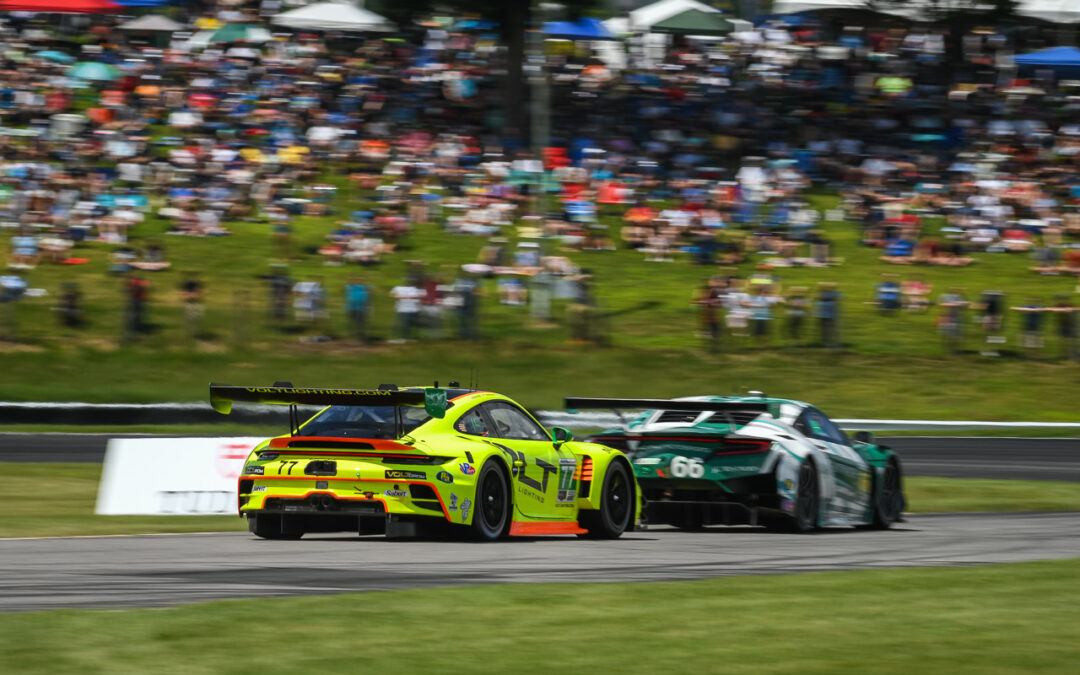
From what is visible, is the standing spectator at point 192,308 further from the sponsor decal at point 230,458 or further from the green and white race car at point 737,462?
the green and white race car at point 737,462

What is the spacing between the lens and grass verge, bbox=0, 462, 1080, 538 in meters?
12.4

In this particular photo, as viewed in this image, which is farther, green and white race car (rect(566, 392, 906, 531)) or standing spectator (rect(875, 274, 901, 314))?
standing spectator (rect(875, 274, 901, 314))

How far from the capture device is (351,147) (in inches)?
1196

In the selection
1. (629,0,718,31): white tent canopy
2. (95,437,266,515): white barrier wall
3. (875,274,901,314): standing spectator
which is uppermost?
(629,0,718,31): white tent canopy

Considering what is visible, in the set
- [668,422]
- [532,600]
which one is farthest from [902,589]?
[668,422]

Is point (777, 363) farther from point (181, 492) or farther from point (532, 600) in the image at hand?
point (532, 600)

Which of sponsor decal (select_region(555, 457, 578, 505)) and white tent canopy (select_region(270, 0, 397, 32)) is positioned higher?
white tent canopy (select_region(270, 0, 397, 32))

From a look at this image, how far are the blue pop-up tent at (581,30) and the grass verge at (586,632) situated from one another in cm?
2820

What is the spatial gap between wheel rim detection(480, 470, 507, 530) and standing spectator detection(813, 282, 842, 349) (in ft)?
52.5

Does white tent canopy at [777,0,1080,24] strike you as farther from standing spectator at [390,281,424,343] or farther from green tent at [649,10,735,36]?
standing spectator at [390,281,424,343]

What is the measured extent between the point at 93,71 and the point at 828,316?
1539cm

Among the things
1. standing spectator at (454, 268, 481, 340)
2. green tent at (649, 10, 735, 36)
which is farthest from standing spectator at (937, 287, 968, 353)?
green tent at (649, 10, 735, 36)

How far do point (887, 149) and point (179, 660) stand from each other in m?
28.6

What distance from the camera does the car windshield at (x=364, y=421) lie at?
1100 centimetres
